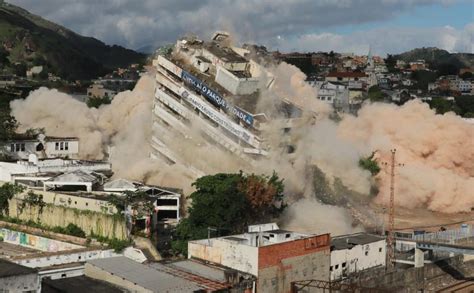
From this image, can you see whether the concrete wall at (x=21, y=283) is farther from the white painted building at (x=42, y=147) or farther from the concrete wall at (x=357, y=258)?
the white painted building at (x=42, y=147)

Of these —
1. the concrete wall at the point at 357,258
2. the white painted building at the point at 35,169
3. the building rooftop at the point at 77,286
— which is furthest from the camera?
the white painted building at the point at 35,169

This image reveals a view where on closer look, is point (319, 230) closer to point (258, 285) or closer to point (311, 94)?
point (258, 285)

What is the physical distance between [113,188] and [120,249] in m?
6.80

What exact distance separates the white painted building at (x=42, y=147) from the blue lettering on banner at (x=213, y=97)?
901 cm

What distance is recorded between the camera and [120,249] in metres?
25.7

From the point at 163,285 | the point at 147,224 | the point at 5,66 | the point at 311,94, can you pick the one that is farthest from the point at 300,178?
the point at 5,66

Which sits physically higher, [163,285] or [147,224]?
[147,224]

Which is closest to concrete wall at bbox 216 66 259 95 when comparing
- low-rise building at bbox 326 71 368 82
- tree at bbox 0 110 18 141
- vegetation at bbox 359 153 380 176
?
vegetation at bbox 359 153 380 176

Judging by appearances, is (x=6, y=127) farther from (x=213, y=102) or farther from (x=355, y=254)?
(x=355, y=254)

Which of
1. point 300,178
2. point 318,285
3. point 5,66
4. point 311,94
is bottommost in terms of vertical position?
point 318,285

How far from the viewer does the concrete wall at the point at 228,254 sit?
21.8 metres

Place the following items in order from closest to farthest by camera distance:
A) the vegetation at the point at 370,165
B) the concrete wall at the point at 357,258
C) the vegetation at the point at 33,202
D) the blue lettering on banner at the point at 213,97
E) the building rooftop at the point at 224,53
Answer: the concrete wall at the point at 357,258, the vegetation at the point at 33,202, the blue lettering on banner at the point at 213,97, the vegetation at the point at 370,165, the building rooftop at the point at 224,53

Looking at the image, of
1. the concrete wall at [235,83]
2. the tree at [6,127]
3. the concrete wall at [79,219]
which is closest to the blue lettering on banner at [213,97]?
the concrete wall at [235,83]

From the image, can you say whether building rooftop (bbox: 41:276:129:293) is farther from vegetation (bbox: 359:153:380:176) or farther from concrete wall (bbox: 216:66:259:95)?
vegetation (bbox: 359:153:380:176)
